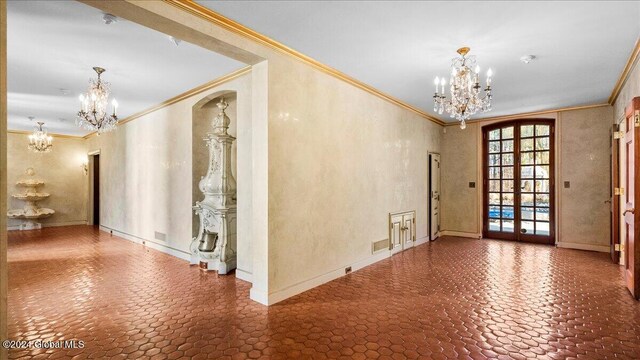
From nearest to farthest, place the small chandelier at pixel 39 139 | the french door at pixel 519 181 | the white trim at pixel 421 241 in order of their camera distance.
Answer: the white trim at pixel 421 241 → the french door at pixel 519 181 → the small chandelier at pixel 39 139

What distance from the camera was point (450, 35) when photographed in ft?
11.0

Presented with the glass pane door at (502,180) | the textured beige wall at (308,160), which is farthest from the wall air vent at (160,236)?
the glass pane door at (502,180)

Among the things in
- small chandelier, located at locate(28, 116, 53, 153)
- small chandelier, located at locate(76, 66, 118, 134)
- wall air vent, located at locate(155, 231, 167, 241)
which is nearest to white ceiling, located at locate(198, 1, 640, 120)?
small chandelier, located at locate(76, 66, 118, 134)

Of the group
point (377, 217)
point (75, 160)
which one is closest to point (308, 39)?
point (377, 217)

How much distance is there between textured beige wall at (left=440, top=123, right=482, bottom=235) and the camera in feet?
25.3

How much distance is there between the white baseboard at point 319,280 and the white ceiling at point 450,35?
9.52 feet

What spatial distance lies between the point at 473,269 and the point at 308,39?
4.18m

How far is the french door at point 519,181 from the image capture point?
6918mm

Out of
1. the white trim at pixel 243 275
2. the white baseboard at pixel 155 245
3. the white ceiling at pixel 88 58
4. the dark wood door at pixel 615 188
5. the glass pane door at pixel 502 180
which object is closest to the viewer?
the white ceiling at pixel 88 58

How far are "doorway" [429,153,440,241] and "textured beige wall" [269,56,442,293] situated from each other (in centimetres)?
156

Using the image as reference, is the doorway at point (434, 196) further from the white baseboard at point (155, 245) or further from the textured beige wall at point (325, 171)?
the white baseboard at point (155, 245)

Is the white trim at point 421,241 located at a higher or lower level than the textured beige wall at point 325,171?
lower

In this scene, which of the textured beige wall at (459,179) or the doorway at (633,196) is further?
the textured beige wall at (459,179)

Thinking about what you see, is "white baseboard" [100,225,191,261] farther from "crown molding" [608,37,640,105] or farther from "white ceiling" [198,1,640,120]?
"crown molding" [608,37,640,105]
